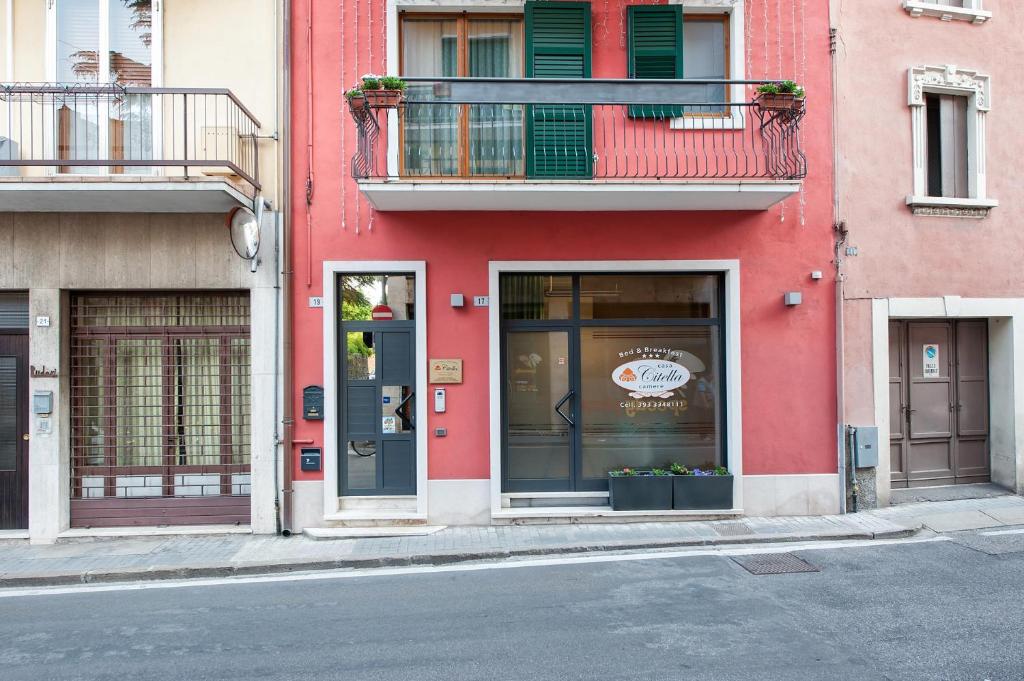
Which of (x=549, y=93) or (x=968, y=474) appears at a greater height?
(x=549, y=93)

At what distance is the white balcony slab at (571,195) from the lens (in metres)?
7.03

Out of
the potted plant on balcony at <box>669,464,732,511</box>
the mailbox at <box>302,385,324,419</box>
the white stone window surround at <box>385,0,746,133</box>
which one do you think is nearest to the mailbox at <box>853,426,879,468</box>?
the potted plant on balcony at <box>669,464,732,511</box>

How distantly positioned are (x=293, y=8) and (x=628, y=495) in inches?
286

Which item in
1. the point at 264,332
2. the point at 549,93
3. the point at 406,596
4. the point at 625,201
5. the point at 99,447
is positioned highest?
the point at 549,93

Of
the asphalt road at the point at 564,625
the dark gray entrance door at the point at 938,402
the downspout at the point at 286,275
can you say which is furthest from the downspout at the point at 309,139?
the dark gray entrance door at the point at 938,402

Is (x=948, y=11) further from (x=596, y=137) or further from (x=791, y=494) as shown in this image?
(x=791, y=494)

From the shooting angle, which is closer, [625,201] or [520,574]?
[520,574]

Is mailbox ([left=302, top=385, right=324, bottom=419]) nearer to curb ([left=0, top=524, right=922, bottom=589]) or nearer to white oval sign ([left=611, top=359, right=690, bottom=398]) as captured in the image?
curb ([left=0, top=524, right=922, bottom=589])

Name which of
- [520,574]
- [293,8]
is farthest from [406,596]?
[293,8]

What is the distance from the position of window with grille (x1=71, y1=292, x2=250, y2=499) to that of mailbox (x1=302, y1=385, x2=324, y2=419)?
79 centimetres

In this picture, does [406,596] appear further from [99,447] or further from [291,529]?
[99,447]

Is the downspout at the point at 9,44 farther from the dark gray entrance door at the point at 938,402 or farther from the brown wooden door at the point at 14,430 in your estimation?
the dark gray entrance door at the point at 938,402

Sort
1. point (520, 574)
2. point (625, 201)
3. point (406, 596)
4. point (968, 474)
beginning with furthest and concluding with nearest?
point (968, 474) → point (625, 201) → point (520, 574) → point (406, 596)

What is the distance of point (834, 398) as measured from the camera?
319 inches
